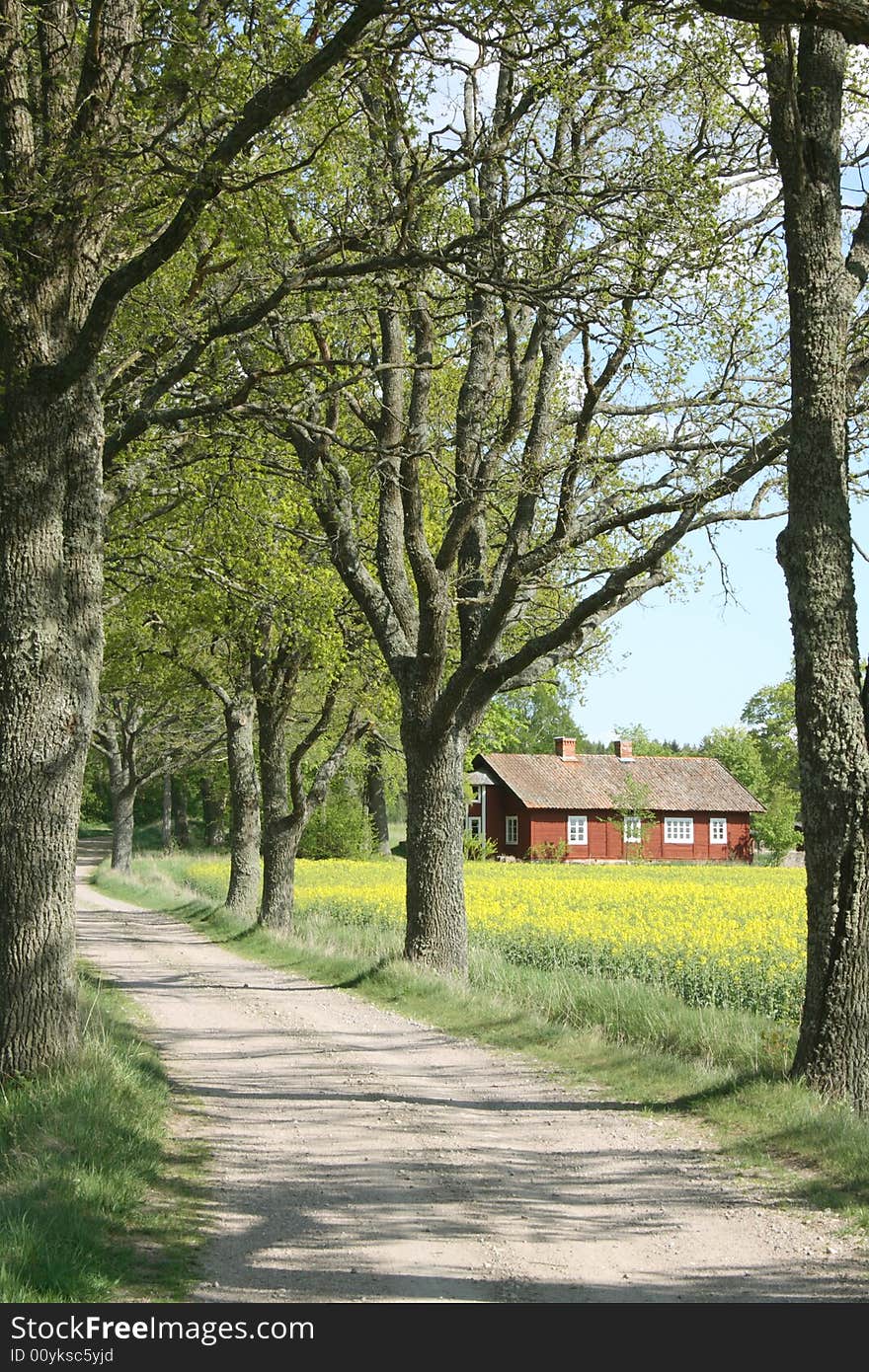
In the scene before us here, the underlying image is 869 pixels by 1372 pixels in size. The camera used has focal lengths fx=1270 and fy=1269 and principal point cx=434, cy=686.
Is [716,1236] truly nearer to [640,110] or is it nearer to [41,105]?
[41,105]

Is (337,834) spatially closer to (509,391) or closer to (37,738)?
(509,391)

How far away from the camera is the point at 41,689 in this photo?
30.3 feet

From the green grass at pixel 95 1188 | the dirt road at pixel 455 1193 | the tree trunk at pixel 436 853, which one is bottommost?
the dirt road at pixel 455 1193

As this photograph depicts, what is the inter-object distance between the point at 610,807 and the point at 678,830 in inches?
252

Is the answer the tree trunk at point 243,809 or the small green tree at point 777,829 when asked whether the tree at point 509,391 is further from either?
the small green tree at point 777,829

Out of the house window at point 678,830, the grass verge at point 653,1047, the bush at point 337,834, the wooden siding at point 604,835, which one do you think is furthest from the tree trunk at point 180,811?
the grass verge at point 653,1047

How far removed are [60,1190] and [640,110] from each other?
11506mm

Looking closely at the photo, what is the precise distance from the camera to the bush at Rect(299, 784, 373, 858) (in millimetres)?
56469

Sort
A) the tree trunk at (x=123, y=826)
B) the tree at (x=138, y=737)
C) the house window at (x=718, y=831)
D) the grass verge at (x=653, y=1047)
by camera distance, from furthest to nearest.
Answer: the house window at (x=718, y=831), the tree trunk at (x=123, y=826), the tree at (x=138, y=737), the grass verge at (x=653, y=1047)

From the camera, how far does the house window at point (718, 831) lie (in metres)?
78.5

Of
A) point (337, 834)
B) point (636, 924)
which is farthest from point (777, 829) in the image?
point (636, 924)

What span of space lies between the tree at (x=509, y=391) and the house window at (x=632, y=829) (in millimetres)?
55922

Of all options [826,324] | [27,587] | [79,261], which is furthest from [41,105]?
[826,324]

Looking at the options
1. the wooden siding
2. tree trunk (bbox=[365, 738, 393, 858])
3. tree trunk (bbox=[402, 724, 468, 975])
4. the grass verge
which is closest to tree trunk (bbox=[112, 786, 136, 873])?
tree trunk (bbox=[365, 738, 393, 858])
